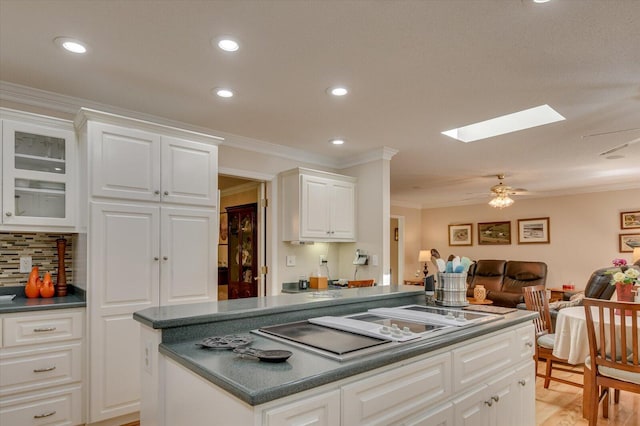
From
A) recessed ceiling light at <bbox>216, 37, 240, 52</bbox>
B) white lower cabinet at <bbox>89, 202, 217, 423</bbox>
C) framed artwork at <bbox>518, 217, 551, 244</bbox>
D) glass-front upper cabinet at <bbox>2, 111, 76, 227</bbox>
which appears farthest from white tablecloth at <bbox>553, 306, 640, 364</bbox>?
framed artwork at <bbox>518, 217, 551, 244</bbox>

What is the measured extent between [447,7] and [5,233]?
319 cm

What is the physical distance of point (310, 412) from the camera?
1.14 metres

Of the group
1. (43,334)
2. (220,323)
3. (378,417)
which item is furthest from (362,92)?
(43,334)

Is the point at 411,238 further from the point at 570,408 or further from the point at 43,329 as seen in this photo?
the point at 43,329

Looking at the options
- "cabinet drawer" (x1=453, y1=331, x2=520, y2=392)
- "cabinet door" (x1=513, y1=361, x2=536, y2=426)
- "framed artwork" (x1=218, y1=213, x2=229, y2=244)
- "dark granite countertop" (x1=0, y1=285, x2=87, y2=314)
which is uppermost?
"framed artwork" (x1=218, y1=213, x2=229, y2=244)

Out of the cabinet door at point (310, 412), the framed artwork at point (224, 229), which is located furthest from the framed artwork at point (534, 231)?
the cabinet door at point (310, 412)

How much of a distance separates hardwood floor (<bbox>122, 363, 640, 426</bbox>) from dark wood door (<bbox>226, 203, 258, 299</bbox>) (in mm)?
2515

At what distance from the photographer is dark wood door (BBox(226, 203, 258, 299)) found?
512 cm

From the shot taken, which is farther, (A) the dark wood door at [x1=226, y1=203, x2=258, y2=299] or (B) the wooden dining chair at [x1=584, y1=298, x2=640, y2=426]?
(A) the dark wood door at [x1=226, y1=203, x2=258, y2=299]

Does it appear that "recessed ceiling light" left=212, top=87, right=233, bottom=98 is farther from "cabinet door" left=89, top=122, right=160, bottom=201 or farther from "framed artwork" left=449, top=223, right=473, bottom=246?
"framed artwork" left=449, top=223, right=473, bottom=246

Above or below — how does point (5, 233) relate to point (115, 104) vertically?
below

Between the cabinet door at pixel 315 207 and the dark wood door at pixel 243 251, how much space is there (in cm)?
116

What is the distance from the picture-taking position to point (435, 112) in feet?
10.5

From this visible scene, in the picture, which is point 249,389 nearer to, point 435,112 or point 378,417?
point 378,417
